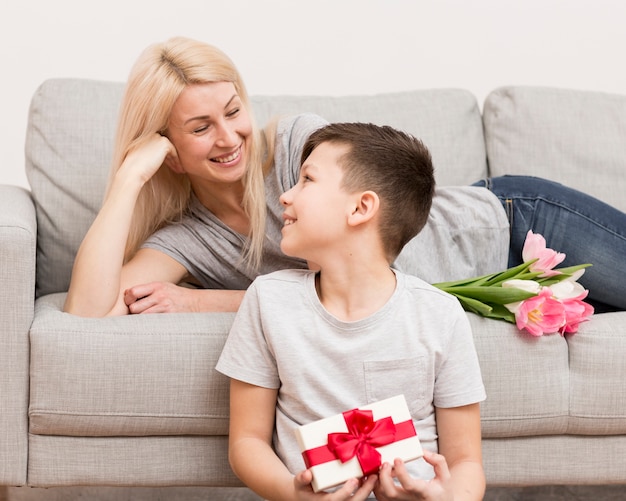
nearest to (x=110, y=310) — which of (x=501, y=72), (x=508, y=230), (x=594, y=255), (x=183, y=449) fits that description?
(x=183, y=449)

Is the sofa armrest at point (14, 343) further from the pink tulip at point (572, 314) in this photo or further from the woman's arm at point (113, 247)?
the pink tulip at point (572, 314)

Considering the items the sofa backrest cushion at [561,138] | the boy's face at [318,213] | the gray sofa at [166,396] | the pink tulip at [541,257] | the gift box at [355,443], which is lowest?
the gray sofa at [166,396]

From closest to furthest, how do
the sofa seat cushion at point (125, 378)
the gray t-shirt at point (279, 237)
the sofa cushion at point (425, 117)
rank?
the sofa seat cushion at point (125, 378)
the gray t-shirt at point (279, 237)
the sofa cushion at point (425, 117)

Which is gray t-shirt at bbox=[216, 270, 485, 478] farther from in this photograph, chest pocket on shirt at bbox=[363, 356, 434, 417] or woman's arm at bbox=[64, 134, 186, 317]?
woman's arm at bbox=[64, 134, 186, 317]

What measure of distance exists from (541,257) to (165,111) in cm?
85

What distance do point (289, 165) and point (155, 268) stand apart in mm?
374

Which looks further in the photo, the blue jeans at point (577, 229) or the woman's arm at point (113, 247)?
the blue jeans at point (577, 229)

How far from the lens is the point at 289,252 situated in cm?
151

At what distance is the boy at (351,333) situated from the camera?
1.48 metres

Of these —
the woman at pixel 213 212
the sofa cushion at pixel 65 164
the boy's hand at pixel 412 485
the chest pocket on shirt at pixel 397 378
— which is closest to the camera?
the boy's hand at pixel 412 485

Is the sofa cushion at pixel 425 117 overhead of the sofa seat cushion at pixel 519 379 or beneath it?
overhead

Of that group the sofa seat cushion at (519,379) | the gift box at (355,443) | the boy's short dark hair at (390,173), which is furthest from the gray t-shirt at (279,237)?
the gift box at (355,443)

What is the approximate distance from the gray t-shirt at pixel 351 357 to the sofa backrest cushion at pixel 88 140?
Answer: 82 cm

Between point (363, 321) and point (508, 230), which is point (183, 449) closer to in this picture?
point (363, 321)
